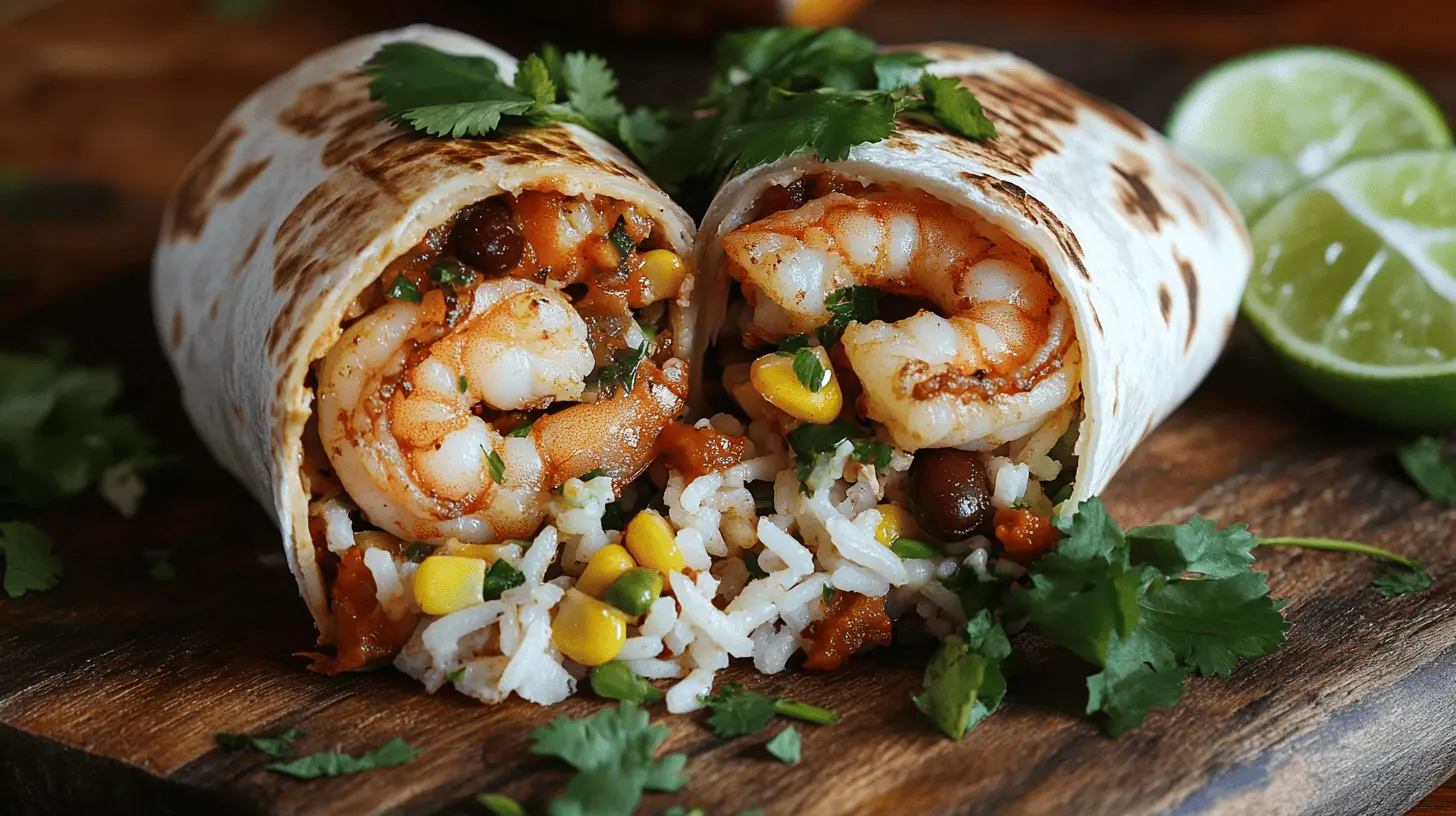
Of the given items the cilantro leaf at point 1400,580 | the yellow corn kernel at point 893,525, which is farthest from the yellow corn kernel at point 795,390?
the cilantro leaf at point 1400,580

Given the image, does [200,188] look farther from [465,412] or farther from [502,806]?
[502,806]

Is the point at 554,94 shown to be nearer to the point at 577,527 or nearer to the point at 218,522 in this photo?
the point at 577,527

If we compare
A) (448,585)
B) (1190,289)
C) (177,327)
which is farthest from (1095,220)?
(177,327)

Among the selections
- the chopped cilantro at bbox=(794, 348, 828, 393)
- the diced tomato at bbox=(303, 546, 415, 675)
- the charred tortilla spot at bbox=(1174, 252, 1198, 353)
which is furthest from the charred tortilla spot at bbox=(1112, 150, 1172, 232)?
the diced tomato at bbox=(303, 546, 415, 675)

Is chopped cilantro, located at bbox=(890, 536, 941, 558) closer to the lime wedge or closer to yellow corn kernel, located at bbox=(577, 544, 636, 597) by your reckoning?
yellow corn kernel, located at bbox=(577, 544, 636, 597)

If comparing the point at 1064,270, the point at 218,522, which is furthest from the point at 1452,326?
the point at 218,522
